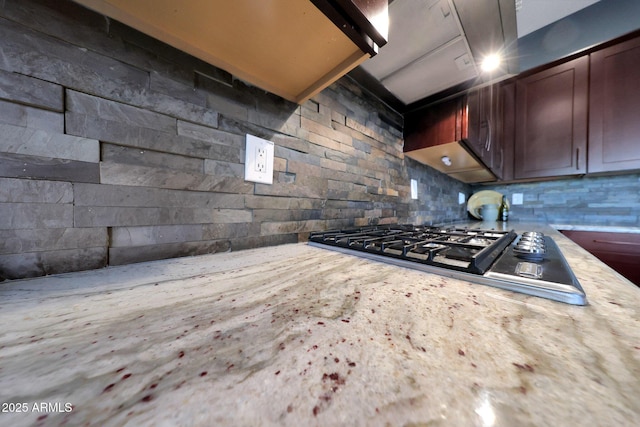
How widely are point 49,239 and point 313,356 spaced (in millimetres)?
557

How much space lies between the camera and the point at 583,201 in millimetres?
1787

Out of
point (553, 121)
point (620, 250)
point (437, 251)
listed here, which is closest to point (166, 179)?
point (437, 251)

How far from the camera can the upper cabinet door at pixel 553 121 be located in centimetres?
160

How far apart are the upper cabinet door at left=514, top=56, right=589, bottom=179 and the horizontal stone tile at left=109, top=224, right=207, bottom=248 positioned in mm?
2483

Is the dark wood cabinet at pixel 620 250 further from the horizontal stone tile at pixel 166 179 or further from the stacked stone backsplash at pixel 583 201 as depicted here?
the horizontal stone tile at pixel 166 179

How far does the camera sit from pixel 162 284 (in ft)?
1.21

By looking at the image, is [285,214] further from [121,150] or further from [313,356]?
[313,356]

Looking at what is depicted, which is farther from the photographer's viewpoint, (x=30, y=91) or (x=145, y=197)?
(x=145, y=197)

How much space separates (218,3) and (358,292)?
63 cm

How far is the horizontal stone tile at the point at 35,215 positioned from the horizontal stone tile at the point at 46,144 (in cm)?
10

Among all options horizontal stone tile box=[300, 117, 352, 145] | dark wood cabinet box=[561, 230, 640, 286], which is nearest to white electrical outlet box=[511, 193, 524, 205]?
dark wood cabinet box=[561, 230, 640, 286]

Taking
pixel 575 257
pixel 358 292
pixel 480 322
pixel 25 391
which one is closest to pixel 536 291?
pixel 480 322

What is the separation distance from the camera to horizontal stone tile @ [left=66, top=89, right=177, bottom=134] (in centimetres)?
42

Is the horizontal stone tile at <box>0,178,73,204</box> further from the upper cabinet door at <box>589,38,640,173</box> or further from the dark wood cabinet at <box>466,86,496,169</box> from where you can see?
the upper cabinet door at <box>589,38,640,173</box>
